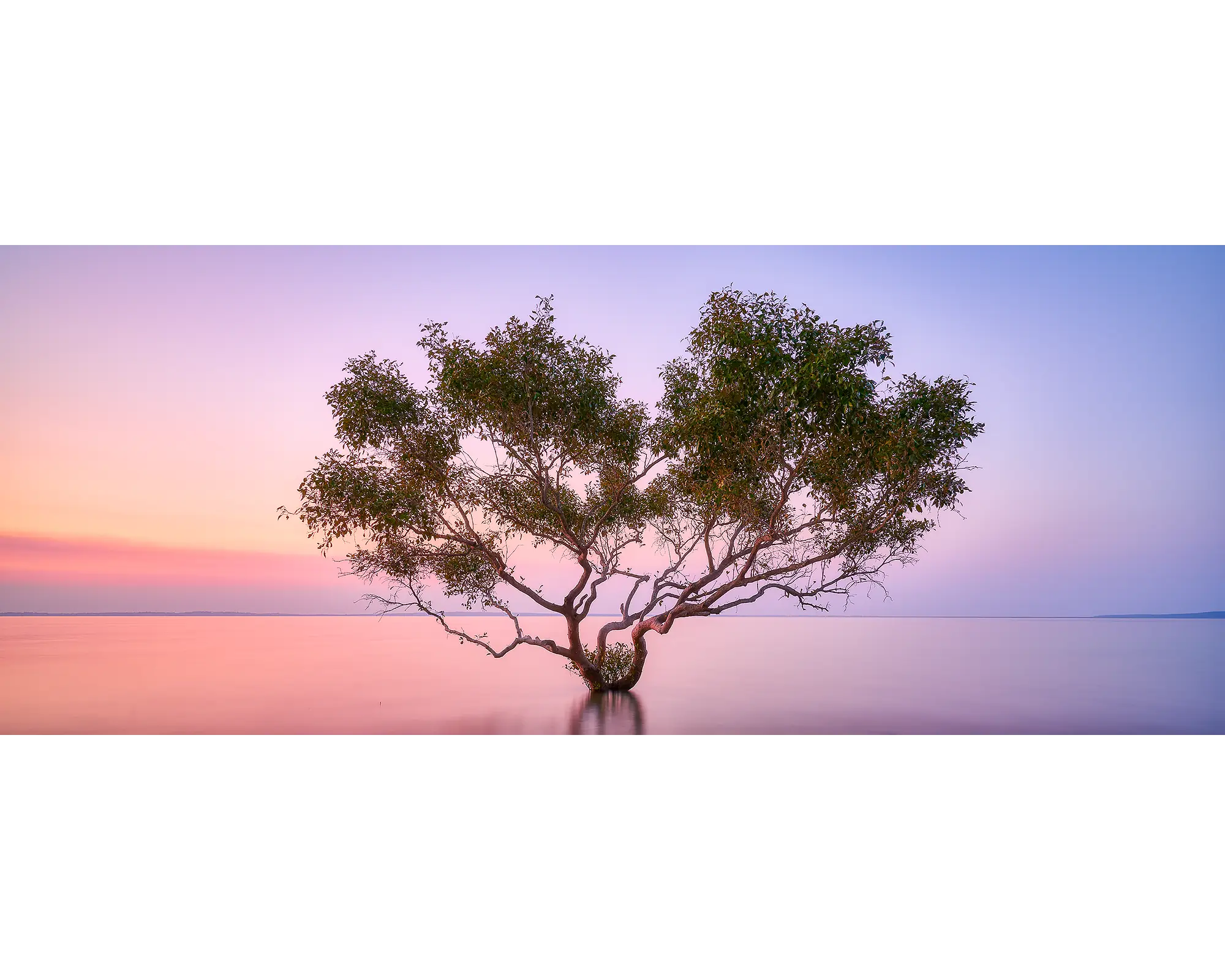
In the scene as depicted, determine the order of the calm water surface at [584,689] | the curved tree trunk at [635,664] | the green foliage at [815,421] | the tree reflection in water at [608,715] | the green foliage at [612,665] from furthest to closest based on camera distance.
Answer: the green foliage at [612,665] < the curved tree trunk at [635,664] < the calm water surface at [584,689] < the tree reflection in water at [608,715] < the green foliage at [815,421]

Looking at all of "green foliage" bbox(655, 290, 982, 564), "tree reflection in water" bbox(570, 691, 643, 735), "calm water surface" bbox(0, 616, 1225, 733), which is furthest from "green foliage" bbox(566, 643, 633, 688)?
"green foliage" bbox(655, 290, 982, 564)

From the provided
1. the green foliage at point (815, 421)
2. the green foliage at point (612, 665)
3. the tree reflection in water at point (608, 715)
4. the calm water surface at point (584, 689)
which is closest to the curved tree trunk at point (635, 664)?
the green foliage at point (612, 665)

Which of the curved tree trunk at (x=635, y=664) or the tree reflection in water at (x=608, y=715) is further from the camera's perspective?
the curved tree trunk at (x=635, y=664)

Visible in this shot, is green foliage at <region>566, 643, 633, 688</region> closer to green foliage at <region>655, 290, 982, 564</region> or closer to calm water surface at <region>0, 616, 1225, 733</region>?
calm water surface at <region>0, 616, 1225, 733</region>

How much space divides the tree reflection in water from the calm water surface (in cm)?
7

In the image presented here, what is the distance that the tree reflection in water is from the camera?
14141mm

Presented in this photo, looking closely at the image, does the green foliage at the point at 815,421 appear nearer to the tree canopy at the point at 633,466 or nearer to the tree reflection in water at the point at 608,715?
the tree canopy at the point at 633,466

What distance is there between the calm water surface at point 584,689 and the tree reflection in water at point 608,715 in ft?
0.21

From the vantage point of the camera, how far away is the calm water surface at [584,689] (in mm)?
15828

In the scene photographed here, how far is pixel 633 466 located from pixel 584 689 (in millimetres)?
5903

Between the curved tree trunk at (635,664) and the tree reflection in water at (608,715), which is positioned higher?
the curved tree trunk at (635,664)
